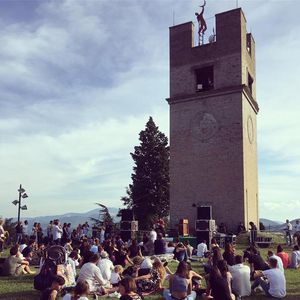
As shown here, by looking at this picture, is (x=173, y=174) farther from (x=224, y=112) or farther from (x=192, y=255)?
(x=192, y=255)

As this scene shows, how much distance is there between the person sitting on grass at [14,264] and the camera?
45.0 ft

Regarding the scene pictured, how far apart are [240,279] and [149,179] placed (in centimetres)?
3245

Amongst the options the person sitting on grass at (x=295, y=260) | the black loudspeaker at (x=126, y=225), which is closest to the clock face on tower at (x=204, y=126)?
the black loudspeaker at (x=126, y=225)

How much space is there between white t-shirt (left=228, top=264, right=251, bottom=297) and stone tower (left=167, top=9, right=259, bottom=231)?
60.3 ft

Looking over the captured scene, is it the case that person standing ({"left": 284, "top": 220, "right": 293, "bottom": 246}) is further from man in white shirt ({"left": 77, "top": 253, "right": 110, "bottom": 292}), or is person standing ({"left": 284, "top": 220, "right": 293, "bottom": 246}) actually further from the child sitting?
man in white shirt ({"left": 77, "top": 253, "right": 110, "bottom": 292})

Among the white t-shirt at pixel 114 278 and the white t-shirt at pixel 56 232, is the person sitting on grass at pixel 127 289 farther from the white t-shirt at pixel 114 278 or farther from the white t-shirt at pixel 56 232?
the white t-shirt at pixel 56 232

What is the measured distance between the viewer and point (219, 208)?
2942 cm

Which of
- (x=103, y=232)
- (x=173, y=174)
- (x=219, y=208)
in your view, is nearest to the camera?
(x=103, y=232)

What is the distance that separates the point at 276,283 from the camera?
35.4 ft

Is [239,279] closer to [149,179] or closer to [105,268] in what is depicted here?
[105,268]

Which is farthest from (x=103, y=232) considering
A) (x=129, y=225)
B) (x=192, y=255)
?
(x=192, y=255)

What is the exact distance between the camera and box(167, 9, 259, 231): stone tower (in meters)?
29.7

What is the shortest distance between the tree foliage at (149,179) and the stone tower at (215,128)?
10.6 m

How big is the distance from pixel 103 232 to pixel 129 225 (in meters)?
1.71
